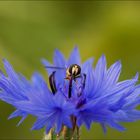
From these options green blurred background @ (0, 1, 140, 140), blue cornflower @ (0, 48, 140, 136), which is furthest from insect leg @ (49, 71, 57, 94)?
green blurred background @ (0, 1, 140, 140)

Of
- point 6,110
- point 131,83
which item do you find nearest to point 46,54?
point 6,110

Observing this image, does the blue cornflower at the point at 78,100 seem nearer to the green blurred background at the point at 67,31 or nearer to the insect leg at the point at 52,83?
the insect leg at the point at 52,83

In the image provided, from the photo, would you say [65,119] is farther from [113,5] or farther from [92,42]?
[113,5]

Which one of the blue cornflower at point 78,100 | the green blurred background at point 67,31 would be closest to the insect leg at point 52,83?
the blue cornflower at point 78,100

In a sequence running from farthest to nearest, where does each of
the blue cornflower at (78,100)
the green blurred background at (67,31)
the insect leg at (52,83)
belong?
the green blurred background at (67,31), the insect leg at (52,83), the blue cornflower at (78,100)

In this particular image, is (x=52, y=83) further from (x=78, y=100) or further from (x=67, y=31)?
(x=67, y=31)

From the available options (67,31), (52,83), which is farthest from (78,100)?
(67,31)
